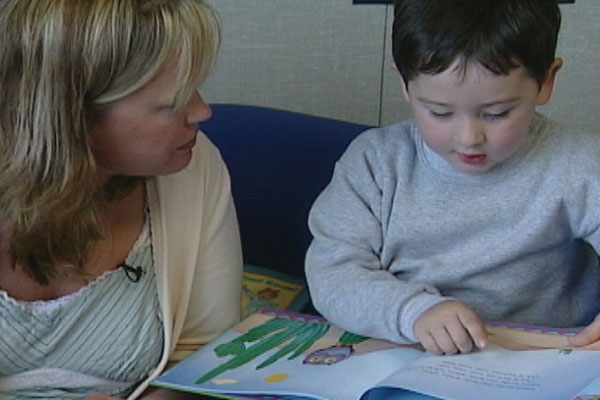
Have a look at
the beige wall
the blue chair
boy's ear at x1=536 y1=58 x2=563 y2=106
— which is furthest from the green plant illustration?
the beige wall

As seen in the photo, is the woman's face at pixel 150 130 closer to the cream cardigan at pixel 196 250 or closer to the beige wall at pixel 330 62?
the cream cardigan at pixel 196 250

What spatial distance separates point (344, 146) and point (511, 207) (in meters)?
0.46

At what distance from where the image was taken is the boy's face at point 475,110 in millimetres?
1045

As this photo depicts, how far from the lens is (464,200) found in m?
1.18

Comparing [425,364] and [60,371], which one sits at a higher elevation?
[425,364]

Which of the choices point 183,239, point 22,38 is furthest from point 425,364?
point 22,38

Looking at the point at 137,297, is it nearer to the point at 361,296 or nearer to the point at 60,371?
the point at 60,371

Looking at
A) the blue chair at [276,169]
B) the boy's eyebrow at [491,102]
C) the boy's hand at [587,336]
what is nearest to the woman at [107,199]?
the boy's eyebrow at [491,102]

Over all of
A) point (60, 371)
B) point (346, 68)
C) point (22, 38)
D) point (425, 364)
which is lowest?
point (60, 371)

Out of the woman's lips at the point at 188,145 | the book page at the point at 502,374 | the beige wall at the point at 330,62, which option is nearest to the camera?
the book page at the point at 502,374

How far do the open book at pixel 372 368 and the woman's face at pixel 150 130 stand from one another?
0.71 ft

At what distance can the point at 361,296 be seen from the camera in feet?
3.67

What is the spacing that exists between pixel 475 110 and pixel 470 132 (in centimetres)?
2

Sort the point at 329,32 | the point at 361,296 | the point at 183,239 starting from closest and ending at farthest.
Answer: the point at 361,296 < the point at 183,239 < the point at 329,32
